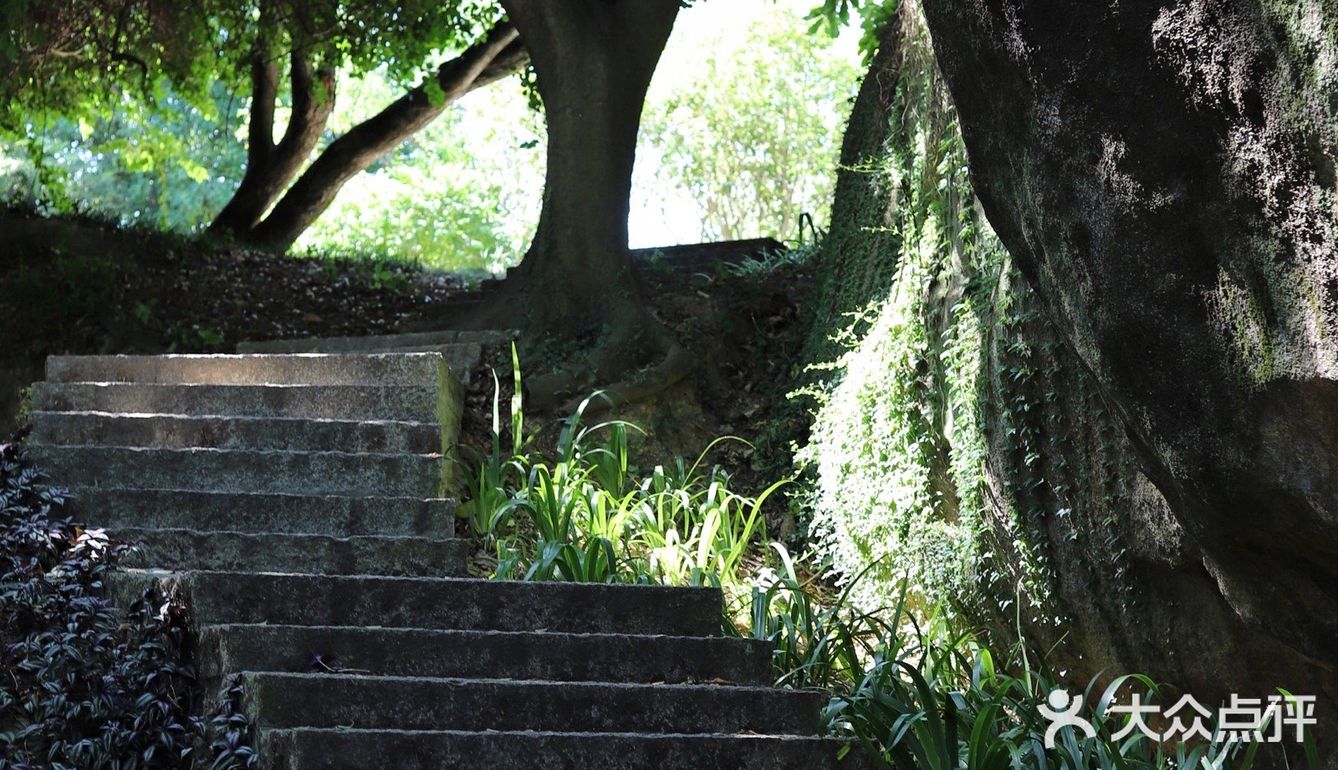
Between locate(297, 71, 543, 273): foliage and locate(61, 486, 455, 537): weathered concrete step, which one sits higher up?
locate(297, 71, 543, 273): foliage

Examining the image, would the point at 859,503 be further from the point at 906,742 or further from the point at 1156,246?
the point at 1156,246

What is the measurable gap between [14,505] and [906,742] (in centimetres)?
323

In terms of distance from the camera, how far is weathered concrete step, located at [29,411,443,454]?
18.1ft

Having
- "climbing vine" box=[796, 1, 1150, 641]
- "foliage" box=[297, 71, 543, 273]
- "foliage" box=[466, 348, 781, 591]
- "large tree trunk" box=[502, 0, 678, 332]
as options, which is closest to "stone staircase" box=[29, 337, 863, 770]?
"foliage" box=[466, 348, 781, 591]

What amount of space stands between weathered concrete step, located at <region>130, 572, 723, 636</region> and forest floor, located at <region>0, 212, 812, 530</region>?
6.73 feet

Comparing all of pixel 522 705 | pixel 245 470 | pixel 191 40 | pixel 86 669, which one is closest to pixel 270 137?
pixel 191 40

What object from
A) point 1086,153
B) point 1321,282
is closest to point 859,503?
point 1086,153

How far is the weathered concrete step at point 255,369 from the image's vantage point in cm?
591

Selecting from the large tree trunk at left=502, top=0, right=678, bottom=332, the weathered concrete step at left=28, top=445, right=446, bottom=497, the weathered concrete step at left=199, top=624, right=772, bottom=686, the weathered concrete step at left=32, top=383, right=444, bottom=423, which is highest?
the large tree trunk at left=502, top=0, right=678, bottom=332

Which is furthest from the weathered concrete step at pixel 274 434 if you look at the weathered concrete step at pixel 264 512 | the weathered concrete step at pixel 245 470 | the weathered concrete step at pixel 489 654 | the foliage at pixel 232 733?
the foliage at pixel 232 733

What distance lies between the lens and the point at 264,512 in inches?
199

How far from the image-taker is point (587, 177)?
24.8ft

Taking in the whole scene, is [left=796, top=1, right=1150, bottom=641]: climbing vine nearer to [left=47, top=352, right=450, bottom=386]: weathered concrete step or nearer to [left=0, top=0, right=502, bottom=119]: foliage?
[left=47, top=352, right=450, bottom=386]: weathered concrete step
